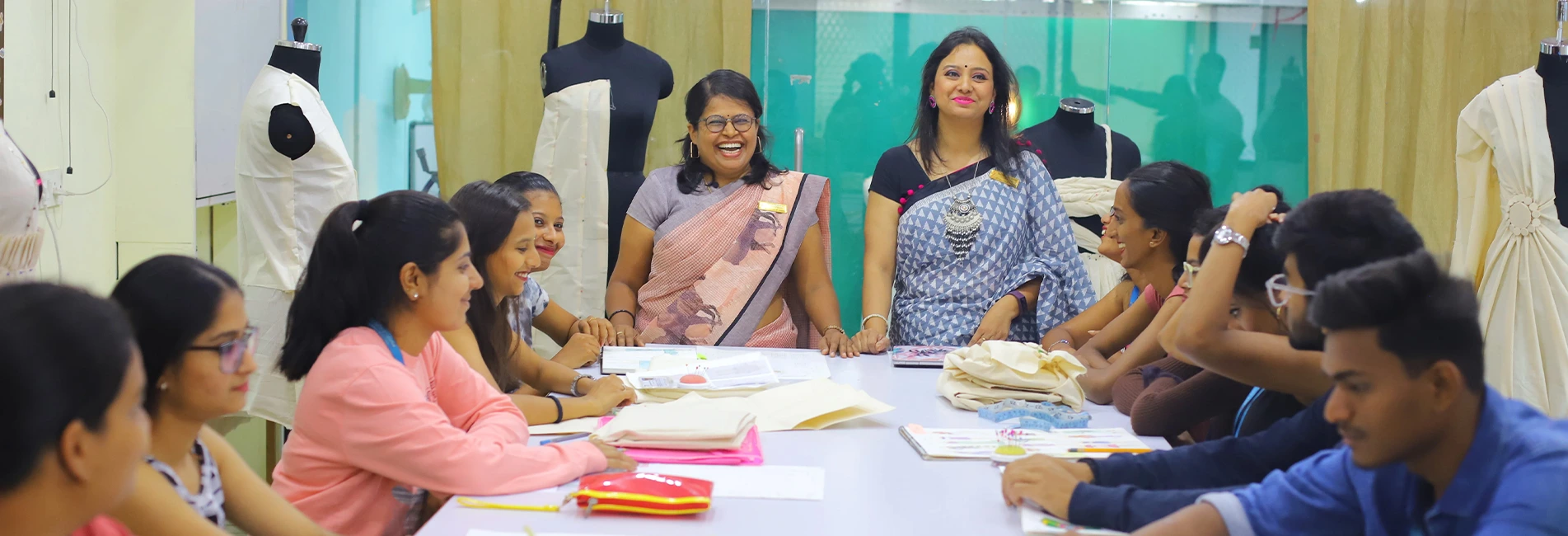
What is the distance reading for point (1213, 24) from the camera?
4.41 m

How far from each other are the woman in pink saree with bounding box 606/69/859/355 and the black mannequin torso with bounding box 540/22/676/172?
0.52m

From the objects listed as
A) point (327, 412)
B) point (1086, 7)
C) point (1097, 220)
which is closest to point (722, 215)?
point (1097, 220)

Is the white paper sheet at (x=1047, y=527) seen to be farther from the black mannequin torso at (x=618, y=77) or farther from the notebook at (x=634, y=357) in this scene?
the black mannequin torso at (x=618, y=77)

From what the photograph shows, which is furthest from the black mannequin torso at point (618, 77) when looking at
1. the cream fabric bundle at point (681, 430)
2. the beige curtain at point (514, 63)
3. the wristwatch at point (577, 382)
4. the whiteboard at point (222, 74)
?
the cream fabric bundle at point (681, 430)

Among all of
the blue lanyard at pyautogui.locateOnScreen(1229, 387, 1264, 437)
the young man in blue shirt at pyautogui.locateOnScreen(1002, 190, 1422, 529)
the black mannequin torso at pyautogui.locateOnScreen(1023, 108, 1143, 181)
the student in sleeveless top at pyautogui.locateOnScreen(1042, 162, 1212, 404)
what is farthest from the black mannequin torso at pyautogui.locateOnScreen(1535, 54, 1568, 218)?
the young man in blue shirt at pyautogui.locateOnScreen(1002, 190, 1422, 529)

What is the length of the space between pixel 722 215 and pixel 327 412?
161 centimetres

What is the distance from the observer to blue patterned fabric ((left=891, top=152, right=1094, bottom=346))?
3127mm

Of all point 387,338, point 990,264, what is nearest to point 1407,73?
point 990,264

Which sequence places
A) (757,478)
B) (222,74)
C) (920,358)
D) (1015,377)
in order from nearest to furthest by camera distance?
(757,478) → (1015,377) → (920,358) → (222,74)

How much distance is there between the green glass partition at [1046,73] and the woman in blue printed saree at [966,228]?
97cm

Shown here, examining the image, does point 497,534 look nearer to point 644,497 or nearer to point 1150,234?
point 644,497

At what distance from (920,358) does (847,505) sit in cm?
115

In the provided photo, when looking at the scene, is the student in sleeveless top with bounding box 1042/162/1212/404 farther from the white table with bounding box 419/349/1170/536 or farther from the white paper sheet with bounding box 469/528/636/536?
the white paper sheet with bounding box 469/528/636/536

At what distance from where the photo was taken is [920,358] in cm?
279
